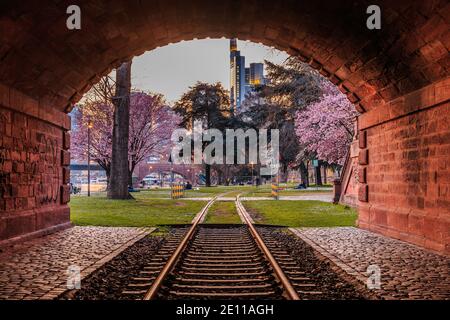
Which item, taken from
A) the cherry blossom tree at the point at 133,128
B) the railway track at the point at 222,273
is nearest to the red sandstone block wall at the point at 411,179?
the railway track at the point at 222,273

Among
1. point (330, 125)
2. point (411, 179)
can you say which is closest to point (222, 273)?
point (411, 179)

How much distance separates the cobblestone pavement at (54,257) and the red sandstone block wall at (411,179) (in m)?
6.12

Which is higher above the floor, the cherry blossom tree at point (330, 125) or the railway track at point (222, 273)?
the cherry blossom tree at point (330, 125)

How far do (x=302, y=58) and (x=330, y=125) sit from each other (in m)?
23.9

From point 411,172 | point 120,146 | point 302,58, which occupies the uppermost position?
point 302,58

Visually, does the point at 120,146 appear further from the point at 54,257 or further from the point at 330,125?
the point at 54,257

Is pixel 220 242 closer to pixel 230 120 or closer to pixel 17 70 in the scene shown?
pixel 17 70

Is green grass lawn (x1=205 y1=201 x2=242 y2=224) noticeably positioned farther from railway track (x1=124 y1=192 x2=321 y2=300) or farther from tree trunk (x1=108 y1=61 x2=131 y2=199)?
tree trunk (x1=108 y1=61 x2=131 y2=199)

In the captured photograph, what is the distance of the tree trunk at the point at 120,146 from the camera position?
2659 cm

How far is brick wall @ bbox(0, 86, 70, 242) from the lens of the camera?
970 centimetres

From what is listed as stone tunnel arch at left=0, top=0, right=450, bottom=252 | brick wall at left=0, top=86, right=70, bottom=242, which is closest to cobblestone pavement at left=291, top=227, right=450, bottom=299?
stone tunnel arch at left=0, top=0, right=450, bottom=252

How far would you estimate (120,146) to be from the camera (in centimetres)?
2673

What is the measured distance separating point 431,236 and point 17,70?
29.7 ft

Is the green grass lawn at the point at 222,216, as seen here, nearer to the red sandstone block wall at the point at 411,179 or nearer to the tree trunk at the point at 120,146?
the red sandstone block wall at the point at 411,179
